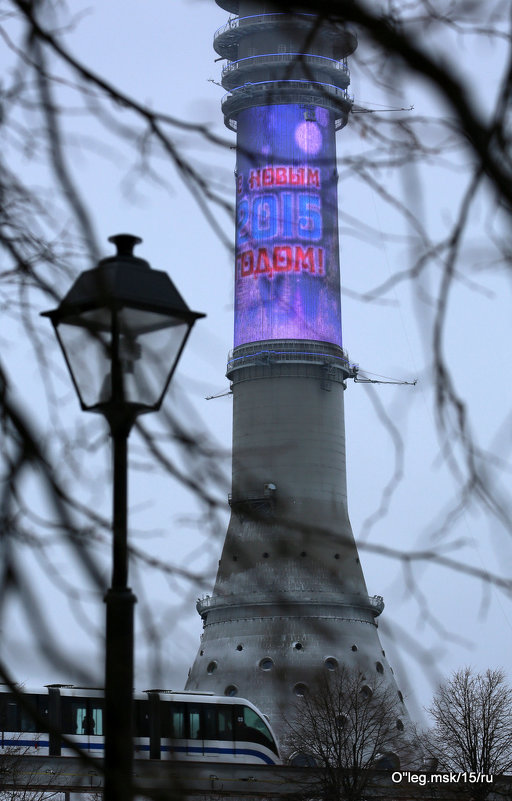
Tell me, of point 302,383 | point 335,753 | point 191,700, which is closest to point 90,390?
point 191,700

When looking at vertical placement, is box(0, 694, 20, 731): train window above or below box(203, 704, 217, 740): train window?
below

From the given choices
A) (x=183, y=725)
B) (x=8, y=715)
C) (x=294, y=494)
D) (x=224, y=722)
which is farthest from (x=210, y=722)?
(x=294, y=494)

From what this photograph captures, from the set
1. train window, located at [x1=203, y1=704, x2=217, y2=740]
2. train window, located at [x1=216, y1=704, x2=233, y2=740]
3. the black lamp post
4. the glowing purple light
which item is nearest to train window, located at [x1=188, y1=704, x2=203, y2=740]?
train window, located at [x1=203, y1=704, x2=217, y2=740]

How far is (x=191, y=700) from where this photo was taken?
3334cm

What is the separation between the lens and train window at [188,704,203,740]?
3378cm

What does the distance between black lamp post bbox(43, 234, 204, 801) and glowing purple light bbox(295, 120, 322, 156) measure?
48.6 metres

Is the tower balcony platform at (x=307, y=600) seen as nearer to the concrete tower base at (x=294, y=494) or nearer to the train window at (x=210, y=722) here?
the concrete tower base at (x=294, y=494)

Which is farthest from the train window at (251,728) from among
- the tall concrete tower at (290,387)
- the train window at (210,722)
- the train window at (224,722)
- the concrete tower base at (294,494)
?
the concrete tower base at (294,494)

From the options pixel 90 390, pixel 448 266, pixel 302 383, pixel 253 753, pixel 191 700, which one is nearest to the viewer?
pixel 448 266

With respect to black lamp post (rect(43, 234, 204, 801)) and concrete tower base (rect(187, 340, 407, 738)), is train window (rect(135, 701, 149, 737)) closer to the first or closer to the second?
black lamp post (rect(43, 234, 204, 801))

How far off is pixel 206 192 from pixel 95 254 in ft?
1.59

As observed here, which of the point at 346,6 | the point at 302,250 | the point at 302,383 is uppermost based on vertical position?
the point at 302,250

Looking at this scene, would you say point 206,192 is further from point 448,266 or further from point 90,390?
point 448,266

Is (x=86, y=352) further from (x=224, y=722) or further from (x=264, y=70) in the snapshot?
(x=264, y=70)
